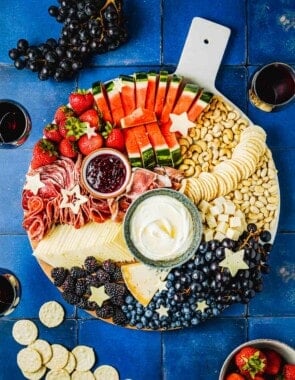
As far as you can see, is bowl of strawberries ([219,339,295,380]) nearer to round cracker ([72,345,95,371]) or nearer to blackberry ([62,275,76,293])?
round cracker ([72,345,95,371])

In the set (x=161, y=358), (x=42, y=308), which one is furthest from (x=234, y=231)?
(x=42, y=308)

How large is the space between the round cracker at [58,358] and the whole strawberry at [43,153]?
0.81 m

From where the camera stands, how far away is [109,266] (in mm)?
2357

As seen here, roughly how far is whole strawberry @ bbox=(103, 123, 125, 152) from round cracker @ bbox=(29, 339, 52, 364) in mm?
912

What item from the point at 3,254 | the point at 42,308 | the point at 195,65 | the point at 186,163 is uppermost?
the point at 195,65

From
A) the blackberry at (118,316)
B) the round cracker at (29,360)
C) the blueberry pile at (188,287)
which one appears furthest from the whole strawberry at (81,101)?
the round cracker at (29,360)

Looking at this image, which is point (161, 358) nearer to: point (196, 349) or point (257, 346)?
point (196, 349)

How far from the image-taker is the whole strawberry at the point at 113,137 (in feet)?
7.79

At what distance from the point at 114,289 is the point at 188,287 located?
295 mm

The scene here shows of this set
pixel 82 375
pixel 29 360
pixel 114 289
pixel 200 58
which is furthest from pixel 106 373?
pixel 200 58

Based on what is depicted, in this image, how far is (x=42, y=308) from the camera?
259cm

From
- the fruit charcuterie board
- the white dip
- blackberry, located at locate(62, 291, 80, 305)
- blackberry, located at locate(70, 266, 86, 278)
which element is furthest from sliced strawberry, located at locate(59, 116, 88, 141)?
blackberry, located at locate(62, 291, 80, 305)

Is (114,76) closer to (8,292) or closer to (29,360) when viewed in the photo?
(8,292)

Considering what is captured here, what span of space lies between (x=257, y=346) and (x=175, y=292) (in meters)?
0.45
